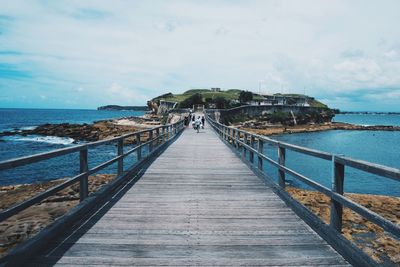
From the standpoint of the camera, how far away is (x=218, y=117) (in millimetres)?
67375

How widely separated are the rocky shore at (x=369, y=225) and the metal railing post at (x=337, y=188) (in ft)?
12.9

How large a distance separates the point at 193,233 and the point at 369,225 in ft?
34.7

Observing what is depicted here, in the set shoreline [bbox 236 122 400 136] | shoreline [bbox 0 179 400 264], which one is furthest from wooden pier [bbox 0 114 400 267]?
shoreline [bbox 236 122 400 136]

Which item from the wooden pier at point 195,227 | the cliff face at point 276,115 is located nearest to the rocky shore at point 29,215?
the wooden pier at point 195,227

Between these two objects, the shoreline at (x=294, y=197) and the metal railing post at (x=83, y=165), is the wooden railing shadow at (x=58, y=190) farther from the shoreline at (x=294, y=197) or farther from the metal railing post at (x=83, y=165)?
the shoreline at (x=294, y=197)

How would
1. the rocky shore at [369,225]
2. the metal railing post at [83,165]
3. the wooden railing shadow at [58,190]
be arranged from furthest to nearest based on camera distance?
the rocky shore at [369,225], the metal railing post at [83,165], the wooden railing shadow at [58,190]

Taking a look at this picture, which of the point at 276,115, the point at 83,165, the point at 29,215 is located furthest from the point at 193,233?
the point at 276,115

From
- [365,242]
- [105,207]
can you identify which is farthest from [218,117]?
[105,207]

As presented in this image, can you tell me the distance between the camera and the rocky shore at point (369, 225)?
35.2ft

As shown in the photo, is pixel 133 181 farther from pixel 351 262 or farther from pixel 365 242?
pixel 365 242

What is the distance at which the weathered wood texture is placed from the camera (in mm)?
4074

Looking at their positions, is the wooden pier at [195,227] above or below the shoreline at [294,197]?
above

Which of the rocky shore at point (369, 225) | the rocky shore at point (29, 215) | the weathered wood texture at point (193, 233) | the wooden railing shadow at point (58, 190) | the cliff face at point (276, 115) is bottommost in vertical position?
the rocky shore at point (369, 225)

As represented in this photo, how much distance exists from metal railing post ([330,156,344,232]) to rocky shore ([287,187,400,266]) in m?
3.94
